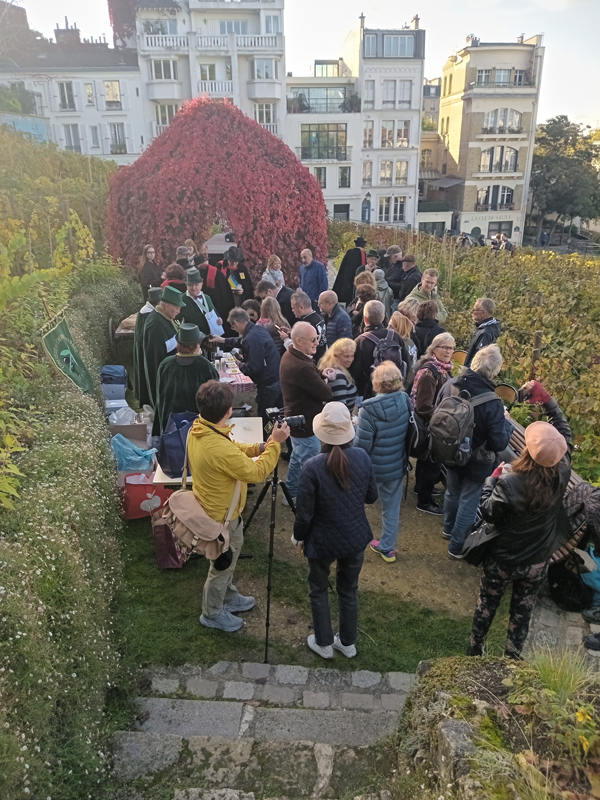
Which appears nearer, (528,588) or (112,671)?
(112,671)

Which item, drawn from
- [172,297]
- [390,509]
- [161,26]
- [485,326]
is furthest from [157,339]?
[161,26]

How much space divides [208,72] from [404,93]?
14199mm

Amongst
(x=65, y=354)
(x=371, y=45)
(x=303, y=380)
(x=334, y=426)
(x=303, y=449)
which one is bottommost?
(x=303, y=449)

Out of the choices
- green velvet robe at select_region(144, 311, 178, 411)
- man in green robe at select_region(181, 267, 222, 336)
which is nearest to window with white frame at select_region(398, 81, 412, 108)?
man in green robe at select_region(181, 267, 222, 336)

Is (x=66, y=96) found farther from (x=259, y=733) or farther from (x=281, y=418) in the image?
(x=259, y=733)

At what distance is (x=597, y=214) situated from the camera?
4306 cm

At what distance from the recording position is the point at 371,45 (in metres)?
39.1

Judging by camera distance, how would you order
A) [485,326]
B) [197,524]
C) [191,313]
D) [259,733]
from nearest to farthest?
[259,733], [197,524], [485,326], [191,313]

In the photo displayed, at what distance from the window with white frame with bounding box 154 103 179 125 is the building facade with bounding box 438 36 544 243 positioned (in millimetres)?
22366

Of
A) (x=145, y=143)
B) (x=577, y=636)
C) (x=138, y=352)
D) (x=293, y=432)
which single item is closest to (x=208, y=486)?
(x=293, y=432)

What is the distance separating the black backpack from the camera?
569 cm

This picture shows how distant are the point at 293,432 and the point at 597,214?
4689cm

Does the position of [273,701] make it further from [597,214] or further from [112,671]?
[597,214]

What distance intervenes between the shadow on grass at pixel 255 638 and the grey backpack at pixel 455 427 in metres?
1.32
